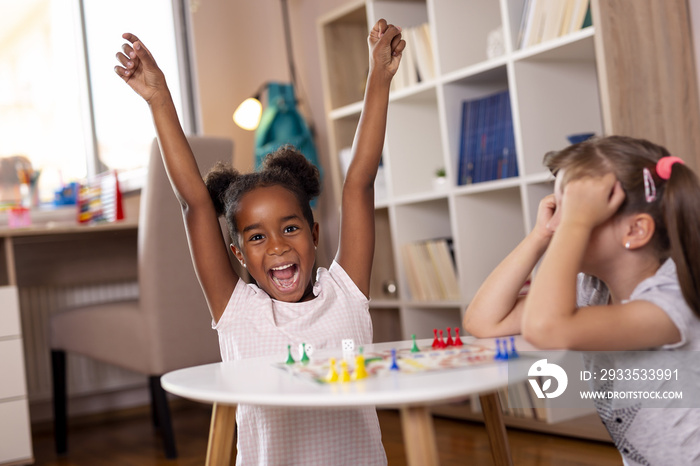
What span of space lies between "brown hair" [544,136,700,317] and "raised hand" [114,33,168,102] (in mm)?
638

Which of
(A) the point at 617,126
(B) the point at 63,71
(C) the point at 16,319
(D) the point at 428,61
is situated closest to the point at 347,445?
(A) the point at 617,126

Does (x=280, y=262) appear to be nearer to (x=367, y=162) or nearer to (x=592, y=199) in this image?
(x=367, y=162)

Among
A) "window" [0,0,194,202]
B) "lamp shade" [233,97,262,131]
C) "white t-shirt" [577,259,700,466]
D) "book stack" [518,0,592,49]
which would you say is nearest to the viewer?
"white t-shirt" [577,259,700,466]

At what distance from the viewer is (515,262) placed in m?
1.12

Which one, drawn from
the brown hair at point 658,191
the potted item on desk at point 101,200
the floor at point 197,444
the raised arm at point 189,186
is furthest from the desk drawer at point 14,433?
the brown hair at point 658,191

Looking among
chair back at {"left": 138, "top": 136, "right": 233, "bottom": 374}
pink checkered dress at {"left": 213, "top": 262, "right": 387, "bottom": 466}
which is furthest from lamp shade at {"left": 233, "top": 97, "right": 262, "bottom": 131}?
pink checkered dress at {"left": 213, "top": 262, "right": 387, "bottom": 466}

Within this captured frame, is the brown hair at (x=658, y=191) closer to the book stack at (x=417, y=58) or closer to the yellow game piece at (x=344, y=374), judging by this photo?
the yellow game piece at (x=344, y=374)

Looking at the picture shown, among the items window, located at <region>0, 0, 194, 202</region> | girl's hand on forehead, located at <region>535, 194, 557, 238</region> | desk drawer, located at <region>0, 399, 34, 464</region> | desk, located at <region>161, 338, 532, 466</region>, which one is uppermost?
window, located at <region>0, 0, 194, 202</region>

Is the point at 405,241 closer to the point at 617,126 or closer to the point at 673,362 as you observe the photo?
the point at 617,126

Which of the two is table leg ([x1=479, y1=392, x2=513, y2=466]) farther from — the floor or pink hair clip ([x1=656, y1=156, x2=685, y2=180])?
the floor

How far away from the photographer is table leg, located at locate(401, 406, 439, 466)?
719 millimetres

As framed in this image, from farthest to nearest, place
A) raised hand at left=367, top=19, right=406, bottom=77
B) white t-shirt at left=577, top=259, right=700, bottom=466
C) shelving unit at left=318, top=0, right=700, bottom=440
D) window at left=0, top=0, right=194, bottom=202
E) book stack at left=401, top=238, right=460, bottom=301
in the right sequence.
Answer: window at left=0, top=0, right=194, bottom=202, book stack at left=401, top=238, right=460, bottom=301, shelving unit at left=318, top=0, right=700, bottom=440, raised hand at left=367, top=19, right=406, bottom=77, white t-shirt at left=577, top=259, right=700, bottom=466

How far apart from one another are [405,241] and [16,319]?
133 cm

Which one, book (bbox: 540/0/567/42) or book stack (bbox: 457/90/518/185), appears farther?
book stack (bbox: 457/90/518/185)
